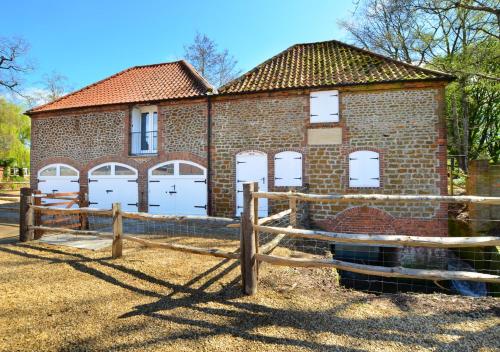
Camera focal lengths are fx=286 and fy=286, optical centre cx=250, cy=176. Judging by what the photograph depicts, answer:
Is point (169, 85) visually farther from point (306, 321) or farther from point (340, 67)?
point (306, 321)

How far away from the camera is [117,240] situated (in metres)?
5.32

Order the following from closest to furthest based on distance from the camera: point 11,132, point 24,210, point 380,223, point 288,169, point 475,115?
1. point 24,210
2. point 380,223
3. point 288,169
4. point 475,115
5. point 11,132

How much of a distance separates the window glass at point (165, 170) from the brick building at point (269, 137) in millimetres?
48

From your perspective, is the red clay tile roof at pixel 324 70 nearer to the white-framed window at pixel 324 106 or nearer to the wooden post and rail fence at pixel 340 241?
the white-framed window at pixel 324 106

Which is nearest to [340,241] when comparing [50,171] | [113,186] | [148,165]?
[148,165]

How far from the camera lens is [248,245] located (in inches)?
150

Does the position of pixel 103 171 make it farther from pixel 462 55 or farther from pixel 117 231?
pixel 462 55

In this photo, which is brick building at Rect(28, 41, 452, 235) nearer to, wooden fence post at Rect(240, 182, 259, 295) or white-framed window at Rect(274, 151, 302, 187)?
white-framed window at Rect(274, 151, 302, 187)

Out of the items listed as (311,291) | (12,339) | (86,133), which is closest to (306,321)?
(311,291)

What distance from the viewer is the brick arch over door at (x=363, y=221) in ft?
→ 30.2

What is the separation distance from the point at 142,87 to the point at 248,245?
470 inches

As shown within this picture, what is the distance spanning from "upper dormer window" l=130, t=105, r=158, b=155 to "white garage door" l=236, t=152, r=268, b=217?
396cm

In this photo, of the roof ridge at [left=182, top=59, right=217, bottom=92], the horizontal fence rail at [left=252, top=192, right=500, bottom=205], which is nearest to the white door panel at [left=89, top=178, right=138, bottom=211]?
the roof ridge at [left=182, top=59, right=217, bottom=92]

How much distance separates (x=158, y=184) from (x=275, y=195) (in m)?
8.54
